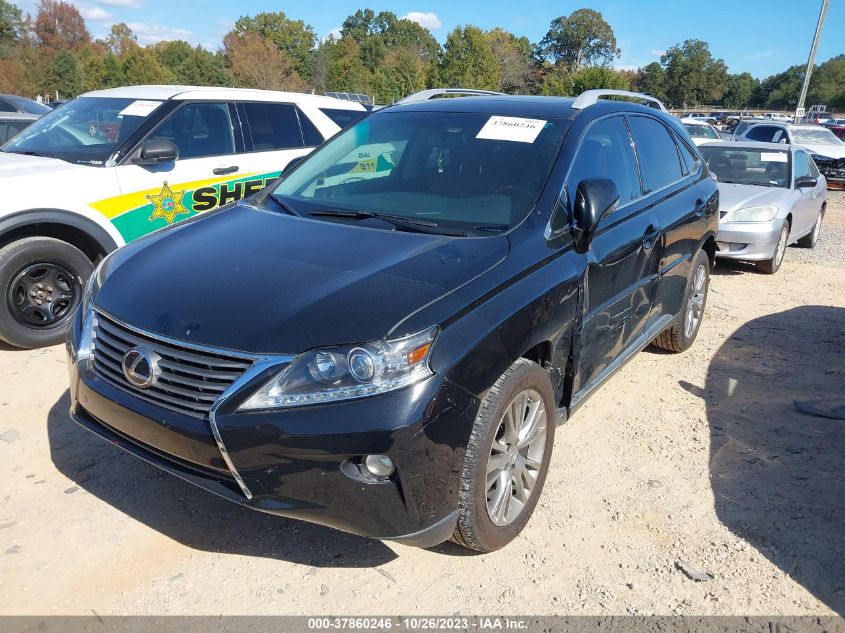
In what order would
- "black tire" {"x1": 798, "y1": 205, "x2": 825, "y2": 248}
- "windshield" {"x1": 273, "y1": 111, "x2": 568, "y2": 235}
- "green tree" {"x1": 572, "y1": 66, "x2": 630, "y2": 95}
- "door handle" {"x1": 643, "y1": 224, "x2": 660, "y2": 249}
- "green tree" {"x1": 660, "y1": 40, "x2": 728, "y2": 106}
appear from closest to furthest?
"windshield" {"x1": 273, "y1": 111, "x2": 568, "y2": 235} → "door handle" {"x1": 643, "y1": 224, "x2": 660, "y2": 249} → "black tire" {"x1": 798, "y1": 205, "x2": 825, "y2": 248} → "green tree" {"x1": 572, "y1": 66, "x2": 630, "y2": 95} → "green tree" {"x1": 660, "y1": 40, "x2": 728, "y2": 106}

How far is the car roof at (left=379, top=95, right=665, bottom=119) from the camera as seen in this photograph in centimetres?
373

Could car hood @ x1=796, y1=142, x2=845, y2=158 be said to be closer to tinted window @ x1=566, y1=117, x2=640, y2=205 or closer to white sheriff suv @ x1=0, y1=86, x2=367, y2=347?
white sheriff suv @ x1=0, y1=86, x2=367, y2=347

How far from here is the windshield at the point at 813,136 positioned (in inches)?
762

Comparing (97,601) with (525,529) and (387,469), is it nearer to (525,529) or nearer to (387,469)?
(387,469)

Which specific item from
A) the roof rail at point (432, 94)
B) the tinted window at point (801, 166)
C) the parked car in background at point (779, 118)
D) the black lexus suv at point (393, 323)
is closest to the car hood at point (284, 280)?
the black lexus suv at point (393, 323)

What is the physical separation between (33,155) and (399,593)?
472 centimetres

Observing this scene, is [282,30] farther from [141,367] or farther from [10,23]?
[141,367]

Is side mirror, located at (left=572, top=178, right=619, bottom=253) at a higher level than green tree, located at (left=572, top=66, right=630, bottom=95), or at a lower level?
lower

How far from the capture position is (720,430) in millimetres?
4145

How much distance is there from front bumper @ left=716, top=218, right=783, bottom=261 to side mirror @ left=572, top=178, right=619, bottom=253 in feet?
17.5

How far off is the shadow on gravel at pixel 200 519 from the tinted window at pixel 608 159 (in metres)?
1.94

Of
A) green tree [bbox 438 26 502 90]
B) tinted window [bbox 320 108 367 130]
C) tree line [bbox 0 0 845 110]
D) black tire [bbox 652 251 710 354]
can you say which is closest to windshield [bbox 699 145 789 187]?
black tire [bbox 652 251 710 354]

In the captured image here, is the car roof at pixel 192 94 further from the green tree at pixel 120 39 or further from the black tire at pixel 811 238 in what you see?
the green tree at pixel 120 39

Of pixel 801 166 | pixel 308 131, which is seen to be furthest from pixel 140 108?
pixel 801 166
